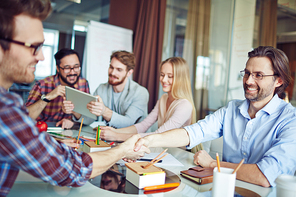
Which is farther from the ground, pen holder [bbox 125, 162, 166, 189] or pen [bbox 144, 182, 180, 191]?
pen holder [bbox 125, 162, 166, 189]

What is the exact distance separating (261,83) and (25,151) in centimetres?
127

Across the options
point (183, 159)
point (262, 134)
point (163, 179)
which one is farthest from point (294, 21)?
point (163, 179)

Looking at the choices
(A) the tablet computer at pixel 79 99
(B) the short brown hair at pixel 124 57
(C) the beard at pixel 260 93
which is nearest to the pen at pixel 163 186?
(C) the beard at pixel 260 93

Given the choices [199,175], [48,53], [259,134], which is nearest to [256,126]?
[259,134]

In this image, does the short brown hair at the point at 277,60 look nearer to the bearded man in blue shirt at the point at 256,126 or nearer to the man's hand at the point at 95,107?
the bearded man in blue shirt at the point at 256,126

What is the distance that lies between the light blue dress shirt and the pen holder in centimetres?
48

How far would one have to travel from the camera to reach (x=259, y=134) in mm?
1379

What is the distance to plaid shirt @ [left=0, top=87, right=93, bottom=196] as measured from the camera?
0.66m

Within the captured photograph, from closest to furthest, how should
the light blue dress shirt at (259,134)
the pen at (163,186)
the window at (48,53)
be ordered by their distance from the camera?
1. the pen at (163,186)
2. the light blue dress shirt at (259,134)
3. the window at (48,53)

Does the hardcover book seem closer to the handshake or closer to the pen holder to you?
the pen holder

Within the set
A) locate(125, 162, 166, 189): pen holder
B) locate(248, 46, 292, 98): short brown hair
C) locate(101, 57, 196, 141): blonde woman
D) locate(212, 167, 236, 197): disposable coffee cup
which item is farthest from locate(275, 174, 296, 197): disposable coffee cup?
locate(101, 57, 196, 141): blonde woman

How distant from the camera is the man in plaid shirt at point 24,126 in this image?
0.67m

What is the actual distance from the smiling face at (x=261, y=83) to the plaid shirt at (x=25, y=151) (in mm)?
1101

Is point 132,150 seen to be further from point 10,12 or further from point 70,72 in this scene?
point 70,72
